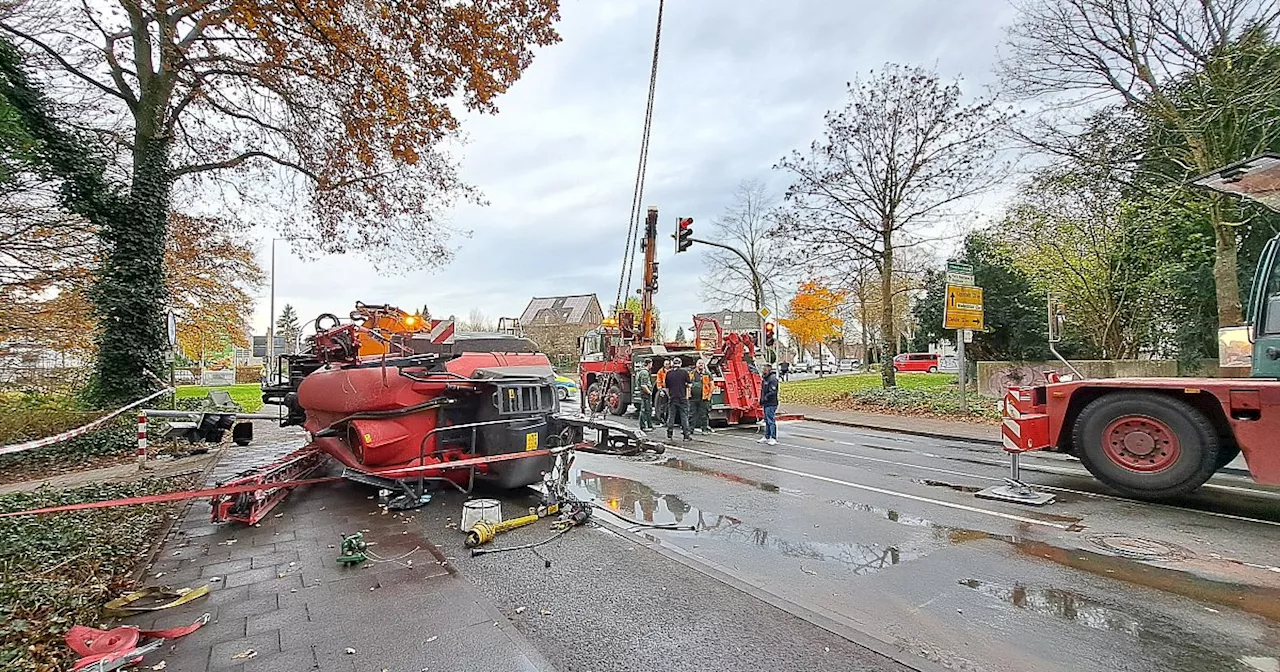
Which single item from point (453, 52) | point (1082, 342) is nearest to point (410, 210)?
point (453, 52)

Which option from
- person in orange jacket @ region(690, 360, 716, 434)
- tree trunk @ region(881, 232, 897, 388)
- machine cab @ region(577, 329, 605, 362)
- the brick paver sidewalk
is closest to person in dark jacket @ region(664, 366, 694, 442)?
person in orange jacket @ region(690, 360, 716, 434)

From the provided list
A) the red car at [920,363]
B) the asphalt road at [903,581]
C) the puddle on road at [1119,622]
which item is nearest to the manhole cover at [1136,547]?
the asphalt road at [903,581]

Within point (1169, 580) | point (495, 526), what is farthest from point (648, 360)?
point (1169, 580)

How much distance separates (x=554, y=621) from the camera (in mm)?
3629

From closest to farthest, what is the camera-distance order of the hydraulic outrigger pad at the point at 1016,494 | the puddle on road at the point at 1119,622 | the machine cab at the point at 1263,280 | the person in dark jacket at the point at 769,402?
1. the puddle on road at the point at 1119,622
2. the machine cab at the point at 1263,280
3. the hydraulic outrigger pad at the point at 1016,494
4. the person in dark jacket at the point at 769,402

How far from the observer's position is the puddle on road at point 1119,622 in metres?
3.15

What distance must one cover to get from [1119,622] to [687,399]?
9072mm

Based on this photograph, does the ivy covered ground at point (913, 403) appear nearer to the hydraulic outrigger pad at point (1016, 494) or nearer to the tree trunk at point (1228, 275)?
the tree trunk at point (1228, 275)

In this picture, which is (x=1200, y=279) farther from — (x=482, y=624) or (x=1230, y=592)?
(x=482, y=624)

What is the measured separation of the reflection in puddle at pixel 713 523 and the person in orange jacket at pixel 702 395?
4.73m

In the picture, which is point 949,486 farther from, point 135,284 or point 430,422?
point 135,284

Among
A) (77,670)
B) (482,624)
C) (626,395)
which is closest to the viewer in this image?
(77,670)

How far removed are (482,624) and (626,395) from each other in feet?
43.8

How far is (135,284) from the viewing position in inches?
455
